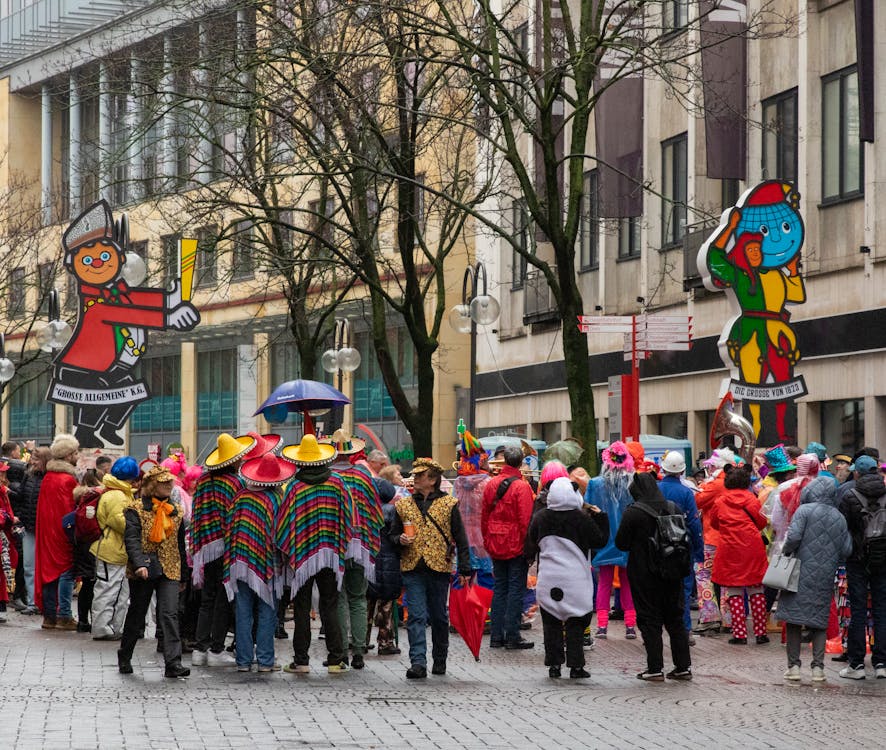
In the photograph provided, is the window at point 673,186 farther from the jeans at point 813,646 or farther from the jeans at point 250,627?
the jeans at point 250,627

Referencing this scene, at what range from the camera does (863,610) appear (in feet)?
→ 49.2

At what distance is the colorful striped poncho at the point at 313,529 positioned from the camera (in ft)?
49.4

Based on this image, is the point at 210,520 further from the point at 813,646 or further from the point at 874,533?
the point at 874,533

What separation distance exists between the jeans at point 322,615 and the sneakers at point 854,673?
394 centimetres

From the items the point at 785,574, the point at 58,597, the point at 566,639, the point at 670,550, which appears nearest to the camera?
the point at 670,550

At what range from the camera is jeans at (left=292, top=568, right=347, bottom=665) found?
1517 centimetres

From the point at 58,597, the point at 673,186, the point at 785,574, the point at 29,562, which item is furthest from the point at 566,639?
the point at 673,186

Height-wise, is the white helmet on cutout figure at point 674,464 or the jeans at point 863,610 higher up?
the white helmet on cutout figure at point 674,464

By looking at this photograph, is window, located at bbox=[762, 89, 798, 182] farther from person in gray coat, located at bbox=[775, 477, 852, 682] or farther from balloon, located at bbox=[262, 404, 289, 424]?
person in gray coat, located at bbox=[775, 477, 852, 682]

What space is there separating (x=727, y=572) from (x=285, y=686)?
5369 millimetres

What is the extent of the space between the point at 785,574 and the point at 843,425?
53.2 ft

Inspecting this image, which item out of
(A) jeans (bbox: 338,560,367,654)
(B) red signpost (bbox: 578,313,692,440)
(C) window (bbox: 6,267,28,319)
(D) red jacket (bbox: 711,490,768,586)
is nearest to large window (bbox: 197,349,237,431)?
(C) window (bbox: 6,267,28,319)

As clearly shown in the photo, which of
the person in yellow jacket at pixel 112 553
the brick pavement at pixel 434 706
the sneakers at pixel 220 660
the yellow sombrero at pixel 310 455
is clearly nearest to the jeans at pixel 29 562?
the person in yellow jacket at pixel 112 553

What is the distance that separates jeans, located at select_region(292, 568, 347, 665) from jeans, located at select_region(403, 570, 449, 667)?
59 centimetres
